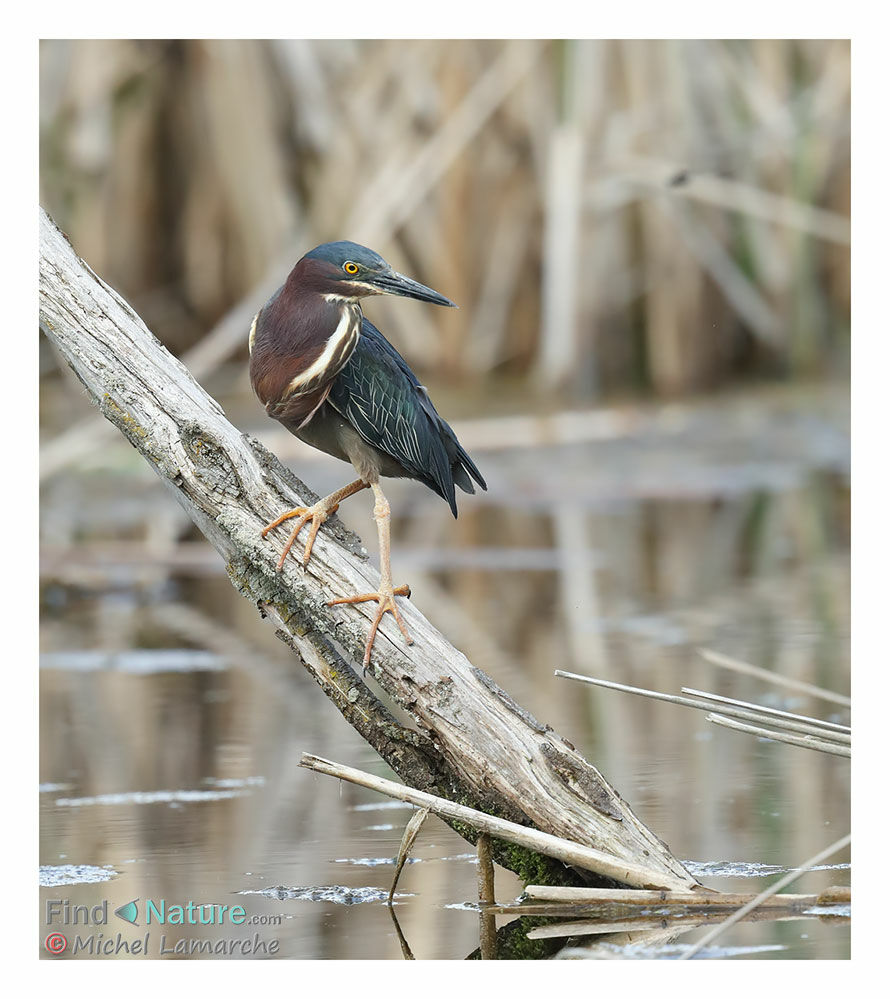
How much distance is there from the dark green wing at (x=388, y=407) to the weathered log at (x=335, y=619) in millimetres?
181

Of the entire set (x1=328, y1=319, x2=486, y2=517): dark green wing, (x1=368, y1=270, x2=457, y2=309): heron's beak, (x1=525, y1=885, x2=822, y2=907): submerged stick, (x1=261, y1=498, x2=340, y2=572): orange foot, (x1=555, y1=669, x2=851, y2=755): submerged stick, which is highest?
(x1=368, y1=270, x2=457, y2=309): heron's beak

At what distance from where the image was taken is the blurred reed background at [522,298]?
6.01 metres

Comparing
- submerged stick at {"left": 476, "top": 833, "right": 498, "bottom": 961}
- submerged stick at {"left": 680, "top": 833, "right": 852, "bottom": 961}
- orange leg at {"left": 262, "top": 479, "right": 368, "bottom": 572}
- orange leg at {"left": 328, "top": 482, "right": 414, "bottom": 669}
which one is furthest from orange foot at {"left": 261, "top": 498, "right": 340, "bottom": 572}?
submerged stick at {"left": 680, "top": 833, "right": 852, "bottom": 961}

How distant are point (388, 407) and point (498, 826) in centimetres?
83

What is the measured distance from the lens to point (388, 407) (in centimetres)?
302

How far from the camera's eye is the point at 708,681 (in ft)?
15.0

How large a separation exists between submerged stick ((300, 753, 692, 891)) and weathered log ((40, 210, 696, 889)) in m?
0.07

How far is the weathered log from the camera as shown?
2.81 meters

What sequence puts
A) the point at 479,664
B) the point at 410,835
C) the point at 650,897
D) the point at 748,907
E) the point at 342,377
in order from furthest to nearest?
the point at 479,664 → the point at 342,377 → the point at 410,835 → the point at 650,897 → the point at 748,907

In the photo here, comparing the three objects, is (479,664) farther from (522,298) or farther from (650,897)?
(522,298)

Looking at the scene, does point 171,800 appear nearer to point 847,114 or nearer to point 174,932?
point 174,932

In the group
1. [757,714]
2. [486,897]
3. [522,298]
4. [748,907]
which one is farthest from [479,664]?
[522,298]

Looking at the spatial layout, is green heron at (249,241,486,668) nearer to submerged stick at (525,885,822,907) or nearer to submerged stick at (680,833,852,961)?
submerged stick at (525,885,822,907)

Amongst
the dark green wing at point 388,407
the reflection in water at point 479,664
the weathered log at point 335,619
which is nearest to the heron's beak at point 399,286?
the dark green wing at point 388,407
